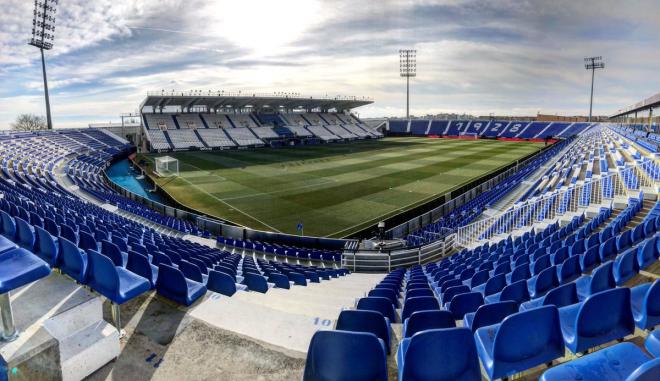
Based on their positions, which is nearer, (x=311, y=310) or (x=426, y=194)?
(x=311, y=310)

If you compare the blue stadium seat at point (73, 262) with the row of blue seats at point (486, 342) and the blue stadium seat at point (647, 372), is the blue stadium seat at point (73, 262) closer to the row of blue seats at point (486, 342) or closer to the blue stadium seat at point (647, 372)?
the row of blue seats at point (486, 342)

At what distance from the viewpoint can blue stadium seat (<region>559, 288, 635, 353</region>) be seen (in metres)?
3.23

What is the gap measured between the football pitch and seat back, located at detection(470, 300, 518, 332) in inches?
660

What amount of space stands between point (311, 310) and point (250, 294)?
1.14m

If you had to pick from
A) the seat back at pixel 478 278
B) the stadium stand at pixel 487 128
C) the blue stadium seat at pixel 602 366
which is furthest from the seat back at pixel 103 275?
the stadium stand at pixel 487 128

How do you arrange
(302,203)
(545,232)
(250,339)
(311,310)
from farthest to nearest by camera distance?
(302,203) < (545,232) < (311,310) < (250,339)

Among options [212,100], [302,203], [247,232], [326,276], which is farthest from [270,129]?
[326,276]

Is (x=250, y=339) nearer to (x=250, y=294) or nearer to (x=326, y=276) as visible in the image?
(x=250, y=294)

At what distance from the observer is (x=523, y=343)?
3.00 meters

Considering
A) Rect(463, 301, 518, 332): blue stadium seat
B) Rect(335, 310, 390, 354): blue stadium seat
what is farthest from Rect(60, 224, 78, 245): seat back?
Rect(463, 301, 518, 332): blue stadium seat

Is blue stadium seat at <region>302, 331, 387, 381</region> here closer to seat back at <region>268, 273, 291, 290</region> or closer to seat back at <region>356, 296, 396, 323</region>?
→ seat back at <region>356, 296, 396, 323</region>

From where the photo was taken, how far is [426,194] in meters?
28.9

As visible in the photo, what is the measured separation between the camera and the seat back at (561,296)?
13.1 feet

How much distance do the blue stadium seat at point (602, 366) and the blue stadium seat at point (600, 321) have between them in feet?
2.45
